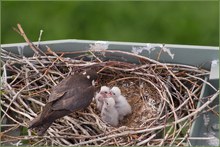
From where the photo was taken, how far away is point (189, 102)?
296 inches

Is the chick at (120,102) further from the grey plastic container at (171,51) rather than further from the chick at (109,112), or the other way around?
the grey plastic container at (171,51)

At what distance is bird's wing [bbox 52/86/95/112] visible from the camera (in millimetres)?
7258

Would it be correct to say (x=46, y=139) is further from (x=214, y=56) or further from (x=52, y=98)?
(x=214, y=56)

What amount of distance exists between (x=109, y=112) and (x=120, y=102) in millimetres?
94

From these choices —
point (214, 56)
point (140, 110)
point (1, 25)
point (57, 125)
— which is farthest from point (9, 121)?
point (1, 25)

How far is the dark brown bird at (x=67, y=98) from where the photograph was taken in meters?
7.18

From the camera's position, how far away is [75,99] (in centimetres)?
733

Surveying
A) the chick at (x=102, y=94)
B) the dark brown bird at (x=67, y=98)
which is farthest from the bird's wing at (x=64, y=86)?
the chick at (x=102, y=94)

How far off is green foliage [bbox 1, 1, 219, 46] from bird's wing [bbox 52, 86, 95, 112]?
241 centimetres

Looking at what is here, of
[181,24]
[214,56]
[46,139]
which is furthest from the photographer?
[181,24]

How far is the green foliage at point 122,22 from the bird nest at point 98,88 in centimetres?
202

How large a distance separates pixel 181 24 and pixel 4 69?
103 inches

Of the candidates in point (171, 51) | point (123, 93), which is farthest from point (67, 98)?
point (171, 51)

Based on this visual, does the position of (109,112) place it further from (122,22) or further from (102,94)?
(122,22)
